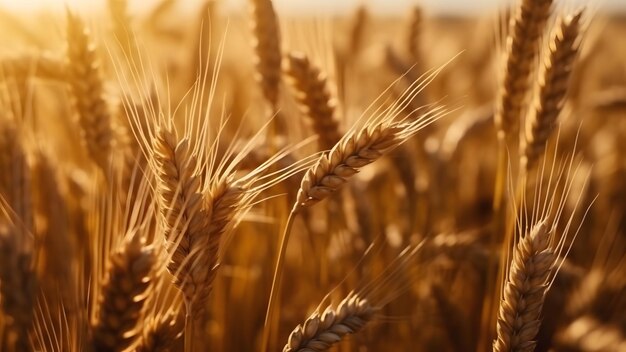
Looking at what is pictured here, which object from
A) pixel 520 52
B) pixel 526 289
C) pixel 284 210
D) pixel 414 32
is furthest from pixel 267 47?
pixel 414 32

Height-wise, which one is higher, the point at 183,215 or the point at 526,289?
the point at 183,215

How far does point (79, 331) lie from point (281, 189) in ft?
2.37

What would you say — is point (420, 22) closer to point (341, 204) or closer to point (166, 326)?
point (341, 204)

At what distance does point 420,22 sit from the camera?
2.55 meters

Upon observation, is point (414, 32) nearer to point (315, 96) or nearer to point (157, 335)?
point (315, 96)

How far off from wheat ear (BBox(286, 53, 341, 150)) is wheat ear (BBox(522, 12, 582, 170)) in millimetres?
416

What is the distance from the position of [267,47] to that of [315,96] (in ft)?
0.58

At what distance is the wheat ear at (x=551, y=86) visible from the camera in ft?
4.37

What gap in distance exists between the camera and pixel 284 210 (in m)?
1.62

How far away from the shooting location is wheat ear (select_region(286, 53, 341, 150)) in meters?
1.49

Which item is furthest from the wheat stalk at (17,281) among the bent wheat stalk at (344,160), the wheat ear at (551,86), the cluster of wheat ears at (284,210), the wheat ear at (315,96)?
the wheat ear at (551,86)

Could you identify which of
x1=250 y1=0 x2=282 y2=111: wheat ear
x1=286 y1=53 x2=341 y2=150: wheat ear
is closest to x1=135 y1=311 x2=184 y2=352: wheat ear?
x1=286 y1=53 x2=341 y2=150: wheat ear

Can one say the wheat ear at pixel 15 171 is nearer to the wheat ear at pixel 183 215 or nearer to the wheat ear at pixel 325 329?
the wheat ear at pixel 183 215

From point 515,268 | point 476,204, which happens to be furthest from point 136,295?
point 476,204
